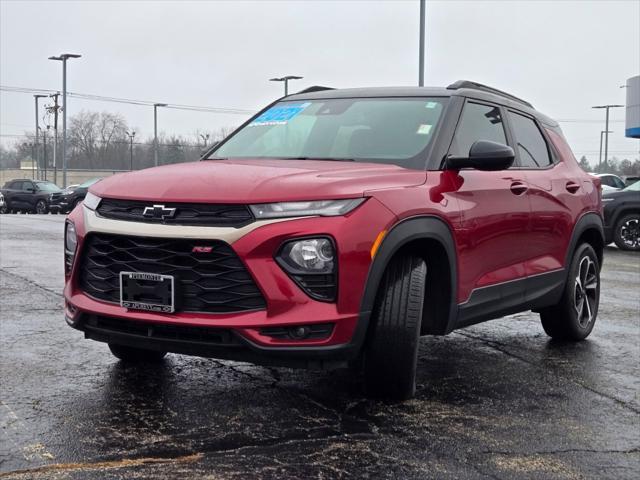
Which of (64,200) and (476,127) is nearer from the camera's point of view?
(476,127)

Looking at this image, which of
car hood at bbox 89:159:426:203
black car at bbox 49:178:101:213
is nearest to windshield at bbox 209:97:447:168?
car hood at bbox 89:159:426:203

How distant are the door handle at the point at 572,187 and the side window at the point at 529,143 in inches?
8.1

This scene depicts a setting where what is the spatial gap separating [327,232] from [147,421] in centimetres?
124

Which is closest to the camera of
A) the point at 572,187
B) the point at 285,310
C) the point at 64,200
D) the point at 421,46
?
the point at 285,310

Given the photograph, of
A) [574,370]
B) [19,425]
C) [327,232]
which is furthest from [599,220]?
[19,425]

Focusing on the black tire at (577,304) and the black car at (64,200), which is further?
the black car at (64,200)

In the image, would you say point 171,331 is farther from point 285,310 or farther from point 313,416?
point 313,416

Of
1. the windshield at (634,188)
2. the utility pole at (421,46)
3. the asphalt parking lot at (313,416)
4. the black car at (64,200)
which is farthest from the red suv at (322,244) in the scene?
the black car at (64,200)

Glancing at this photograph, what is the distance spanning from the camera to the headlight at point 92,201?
4.15m

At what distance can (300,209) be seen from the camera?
3725mm

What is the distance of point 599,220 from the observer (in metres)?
6.34

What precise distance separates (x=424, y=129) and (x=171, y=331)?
197 centimetres

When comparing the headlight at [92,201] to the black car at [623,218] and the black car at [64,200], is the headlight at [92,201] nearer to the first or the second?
the black car at [623,218]

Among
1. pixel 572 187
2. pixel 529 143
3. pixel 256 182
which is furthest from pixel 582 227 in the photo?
pixel 256 182
